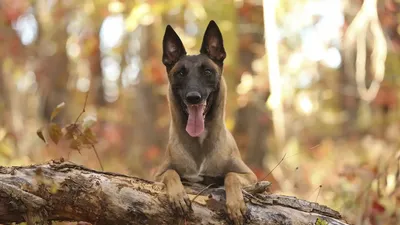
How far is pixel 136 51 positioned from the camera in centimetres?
1956

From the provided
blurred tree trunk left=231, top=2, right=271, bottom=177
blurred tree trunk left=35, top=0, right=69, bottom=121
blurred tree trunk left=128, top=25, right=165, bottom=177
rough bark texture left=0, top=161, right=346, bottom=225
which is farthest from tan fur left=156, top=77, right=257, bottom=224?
blurred tree trunk left=35, top=0, right=69, bottom=121

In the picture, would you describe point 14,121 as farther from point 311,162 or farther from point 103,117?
point 311,162

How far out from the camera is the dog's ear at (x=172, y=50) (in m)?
5.81

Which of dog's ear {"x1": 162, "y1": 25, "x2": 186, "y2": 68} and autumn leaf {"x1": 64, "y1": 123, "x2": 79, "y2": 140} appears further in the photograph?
dog's ear {"x1": 162, "y1": 25, "x2": 186, "y2": 68}

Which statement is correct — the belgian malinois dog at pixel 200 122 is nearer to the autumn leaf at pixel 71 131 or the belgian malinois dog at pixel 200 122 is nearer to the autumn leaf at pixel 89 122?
the autumn leaf at pixel 89 122

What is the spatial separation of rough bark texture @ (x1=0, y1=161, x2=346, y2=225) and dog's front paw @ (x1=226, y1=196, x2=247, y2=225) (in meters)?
0.07

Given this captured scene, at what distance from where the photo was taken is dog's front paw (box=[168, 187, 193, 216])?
14.8 feet

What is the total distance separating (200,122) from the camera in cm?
546

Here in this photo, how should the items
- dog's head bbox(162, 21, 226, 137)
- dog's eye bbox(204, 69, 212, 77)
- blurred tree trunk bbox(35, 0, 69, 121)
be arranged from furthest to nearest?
blurred tree trunk bbox(35, 0, 69, 121)
dog's eye bbox(204, 69, 212, 77)
dog's head bbox(162, 21, 226, 137)

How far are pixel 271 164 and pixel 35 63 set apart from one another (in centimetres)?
1142

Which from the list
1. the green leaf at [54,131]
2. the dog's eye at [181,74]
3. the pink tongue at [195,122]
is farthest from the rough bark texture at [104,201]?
the dog's eye at [181,74]

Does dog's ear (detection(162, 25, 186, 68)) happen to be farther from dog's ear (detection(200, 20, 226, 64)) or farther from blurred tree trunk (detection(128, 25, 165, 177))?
blurred tree trunk (detection(128, 25, 165, 177))

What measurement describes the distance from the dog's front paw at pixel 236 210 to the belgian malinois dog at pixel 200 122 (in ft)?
1.76

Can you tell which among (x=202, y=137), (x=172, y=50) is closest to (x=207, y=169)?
(x=202, y=137)
